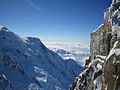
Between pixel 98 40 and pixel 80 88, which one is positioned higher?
pixel 98 40

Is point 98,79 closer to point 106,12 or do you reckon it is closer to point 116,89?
point 116,89

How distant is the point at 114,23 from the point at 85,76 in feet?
55.2

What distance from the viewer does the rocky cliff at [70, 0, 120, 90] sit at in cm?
4563

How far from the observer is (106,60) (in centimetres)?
4869

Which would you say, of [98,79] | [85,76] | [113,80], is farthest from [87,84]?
[113,80]

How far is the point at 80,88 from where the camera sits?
69188 millimetres

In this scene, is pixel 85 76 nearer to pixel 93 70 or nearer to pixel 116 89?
pixel 93 70

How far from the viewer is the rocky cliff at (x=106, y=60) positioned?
45634 mm

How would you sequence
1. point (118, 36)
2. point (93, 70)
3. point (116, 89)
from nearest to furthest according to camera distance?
point (116, 89)
point (118, 36)
point (93, 70)

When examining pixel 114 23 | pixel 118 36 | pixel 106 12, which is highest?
pixel 106 12

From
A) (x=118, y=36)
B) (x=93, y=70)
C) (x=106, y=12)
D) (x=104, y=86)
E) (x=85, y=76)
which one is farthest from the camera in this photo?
(x=106, y=12)

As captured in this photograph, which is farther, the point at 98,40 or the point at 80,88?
the point at 98,40

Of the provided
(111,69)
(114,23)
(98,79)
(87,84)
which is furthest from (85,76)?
(111,69)

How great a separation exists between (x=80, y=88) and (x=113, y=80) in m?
25.3
